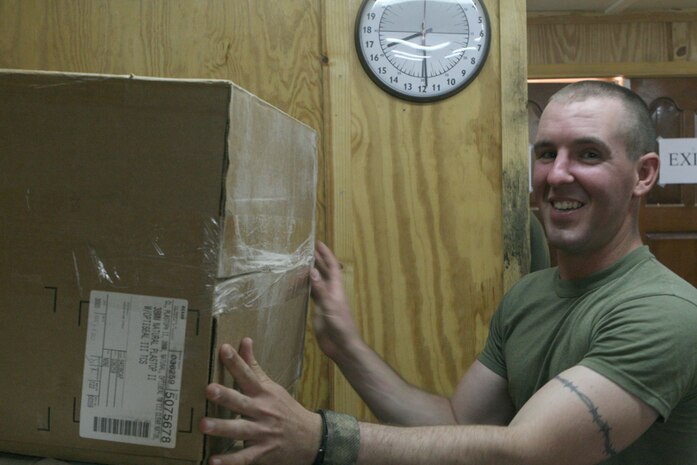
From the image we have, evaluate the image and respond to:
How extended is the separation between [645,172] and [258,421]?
91 centimetres

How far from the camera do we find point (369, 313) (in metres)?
1.79

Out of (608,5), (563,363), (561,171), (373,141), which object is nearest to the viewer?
(563,363)

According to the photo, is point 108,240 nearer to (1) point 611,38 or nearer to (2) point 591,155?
(2) point 591,155

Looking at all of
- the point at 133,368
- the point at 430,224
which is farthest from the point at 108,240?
the point at 430,224

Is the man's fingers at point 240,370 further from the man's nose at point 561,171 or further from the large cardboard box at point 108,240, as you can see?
the man's nose at point 561,171

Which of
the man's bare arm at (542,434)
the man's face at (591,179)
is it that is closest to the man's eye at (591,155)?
the man's face at (591,179)

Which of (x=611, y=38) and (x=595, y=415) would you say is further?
(x=611, y=38)

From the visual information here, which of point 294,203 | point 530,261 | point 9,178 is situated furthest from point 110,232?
point 530,261

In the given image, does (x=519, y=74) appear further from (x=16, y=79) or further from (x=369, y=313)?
(x=16, y=79)

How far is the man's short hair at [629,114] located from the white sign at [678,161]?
8.00ft

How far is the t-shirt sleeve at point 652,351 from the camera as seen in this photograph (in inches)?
41.2

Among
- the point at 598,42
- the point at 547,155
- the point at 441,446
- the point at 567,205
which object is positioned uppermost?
the point at 598,42

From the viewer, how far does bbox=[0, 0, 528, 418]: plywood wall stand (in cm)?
177

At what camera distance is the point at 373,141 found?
5.85 ft
